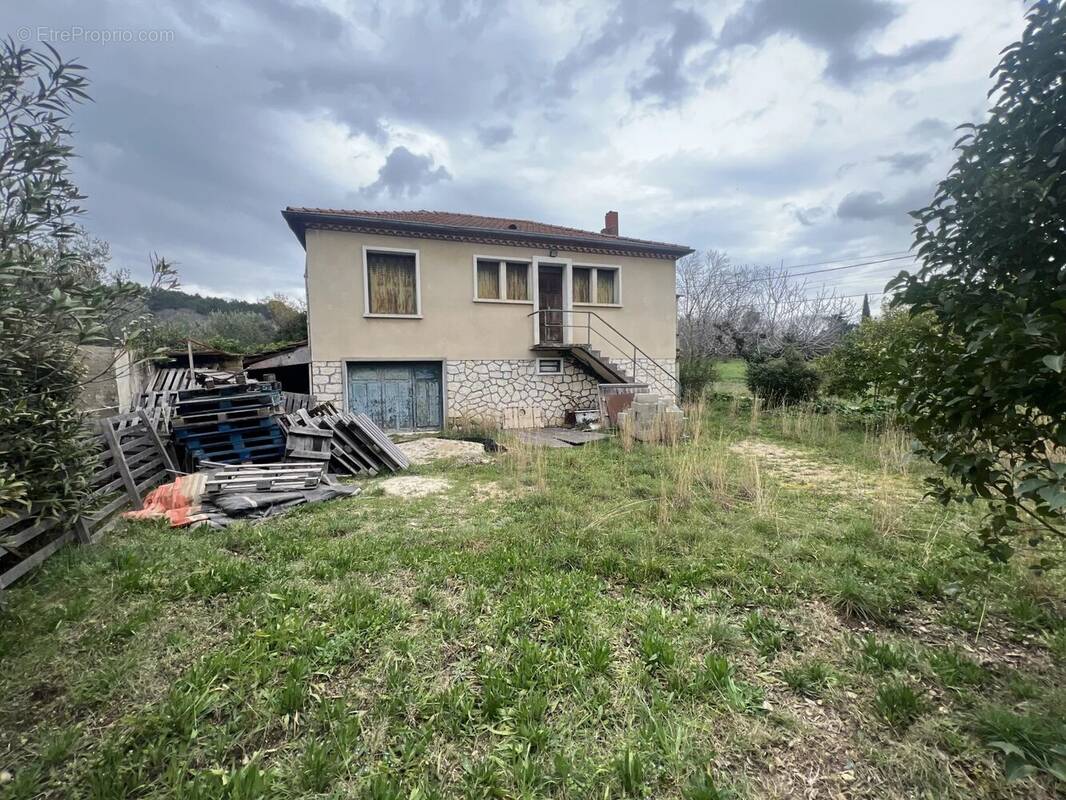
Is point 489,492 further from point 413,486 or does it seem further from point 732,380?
point 732,380

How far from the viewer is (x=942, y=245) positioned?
2209 millimetres

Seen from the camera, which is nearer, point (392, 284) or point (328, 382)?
point (328, 382)

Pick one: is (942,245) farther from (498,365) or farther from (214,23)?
(498,365)

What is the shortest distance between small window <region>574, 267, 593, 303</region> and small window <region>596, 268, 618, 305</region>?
0.31 meters

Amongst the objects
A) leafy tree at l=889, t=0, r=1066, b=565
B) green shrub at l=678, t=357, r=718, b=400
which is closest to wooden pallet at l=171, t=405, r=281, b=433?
leafy tree at l=889, t=0, r=1066, b=565

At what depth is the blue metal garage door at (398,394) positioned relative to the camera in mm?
11922

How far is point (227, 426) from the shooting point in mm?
7344

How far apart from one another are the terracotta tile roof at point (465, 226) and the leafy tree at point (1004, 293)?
446 inches

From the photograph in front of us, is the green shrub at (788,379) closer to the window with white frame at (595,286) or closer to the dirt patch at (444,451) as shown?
the window with white frame at (595,286)

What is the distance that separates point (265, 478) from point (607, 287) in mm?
11321

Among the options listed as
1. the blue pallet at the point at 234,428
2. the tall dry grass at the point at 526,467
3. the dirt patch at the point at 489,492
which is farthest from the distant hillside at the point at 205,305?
the dirt patch at the point at 489,492

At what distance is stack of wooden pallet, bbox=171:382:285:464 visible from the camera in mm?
7184

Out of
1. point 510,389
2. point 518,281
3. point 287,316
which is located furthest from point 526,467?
point 287,316

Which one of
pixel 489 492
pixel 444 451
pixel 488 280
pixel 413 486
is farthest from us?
pixel 488 280
